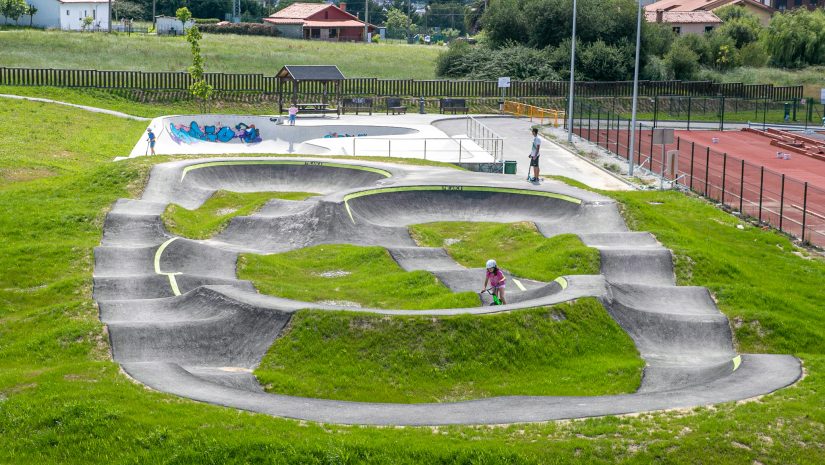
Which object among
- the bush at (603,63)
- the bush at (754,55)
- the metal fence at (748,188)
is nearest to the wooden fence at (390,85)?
the bush at (603,63)

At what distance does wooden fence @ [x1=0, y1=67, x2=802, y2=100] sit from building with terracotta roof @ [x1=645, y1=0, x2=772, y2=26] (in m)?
49.5

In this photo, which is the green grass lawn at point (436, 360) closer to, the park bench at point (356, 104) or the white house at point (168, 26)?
the park bench at point (356, 104)

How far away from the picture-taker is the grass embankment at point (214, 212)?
112ft

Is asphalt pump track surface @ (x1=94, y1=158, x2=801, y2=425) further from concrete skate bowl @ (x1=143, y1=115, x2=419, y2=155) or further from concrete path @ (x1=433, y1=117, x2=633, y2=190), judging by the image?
concrete skate bowl @ (x1=143, y1=115, x2=419, y2=155)

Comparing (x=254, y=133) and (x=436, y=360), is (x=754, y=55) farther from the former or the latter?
(x=436, y=360)

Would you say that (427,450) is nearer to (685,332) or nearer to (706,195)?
(685,332)

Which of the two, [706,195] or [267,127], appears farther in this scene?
[267,127]

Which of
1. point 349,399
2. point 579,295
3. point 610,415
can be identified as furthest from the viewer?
point 579,295

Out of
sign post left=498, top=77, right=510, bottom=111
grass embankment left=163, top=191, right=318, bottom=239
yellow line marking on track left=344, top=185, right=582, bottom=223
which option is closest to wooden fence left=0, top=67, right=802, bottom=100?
sign post left=498, top=77, right=510, bottom=111

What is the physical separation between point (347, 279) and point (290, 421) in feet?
39.1

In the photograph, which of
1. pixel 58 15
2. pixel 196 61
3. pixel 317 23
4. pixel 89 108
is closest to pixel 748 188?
pixel 196 61

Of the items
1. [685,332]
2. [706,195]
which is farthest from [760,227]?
[685,332]

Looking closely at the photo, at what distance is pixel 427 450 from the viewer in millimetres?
16109

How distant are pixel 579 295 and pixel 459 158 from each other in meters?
27.5
